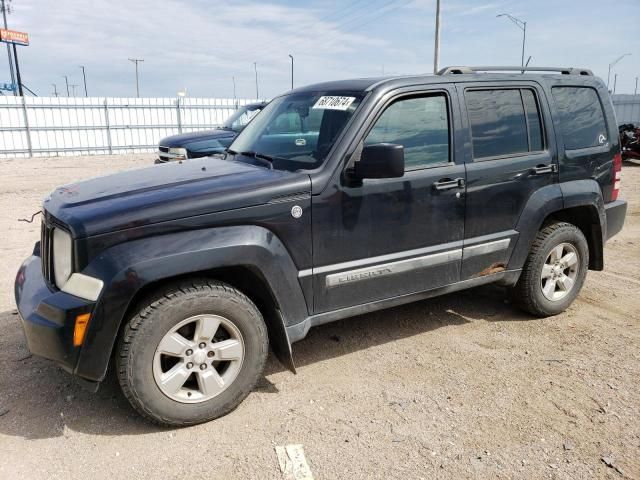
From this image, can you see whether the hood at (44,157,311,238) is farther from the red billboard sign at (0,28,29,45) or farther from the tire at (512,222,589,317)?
the red billboard sign at (0,28,29,45)

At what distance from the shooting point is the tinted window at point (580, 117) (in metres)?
4.32

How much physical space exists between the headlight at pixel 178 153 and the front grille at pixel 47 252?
7.23m

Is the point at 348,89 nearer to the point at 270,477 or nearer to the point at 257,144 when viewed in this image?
the point at 257,144

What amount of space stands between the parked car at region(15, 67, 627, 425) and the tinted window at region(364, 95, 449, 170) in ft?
0.03

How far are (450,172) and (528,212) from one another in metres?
0.88

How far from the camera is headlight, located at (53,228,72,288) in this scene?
2.75m

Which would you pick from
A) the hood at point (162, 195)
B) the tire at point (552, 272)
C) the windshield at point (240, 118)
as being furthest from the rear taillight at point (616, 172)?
the windshield at point (240, 118)

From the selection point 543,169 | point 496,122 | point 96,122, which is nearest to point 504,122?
point 496,122

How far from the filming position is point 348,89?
3656mm

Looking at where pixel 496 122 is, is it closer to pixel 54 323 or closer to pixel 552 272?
pixel 552 272

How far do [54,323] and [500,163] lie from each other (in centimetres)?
317

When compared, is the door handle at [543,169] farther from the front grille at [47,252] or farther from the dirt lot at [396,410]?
the front grille at [47,252]

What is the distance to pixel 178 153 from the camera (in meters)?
10.3

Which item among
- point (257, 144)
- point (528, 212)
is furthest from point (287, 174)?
point (528, 212)
